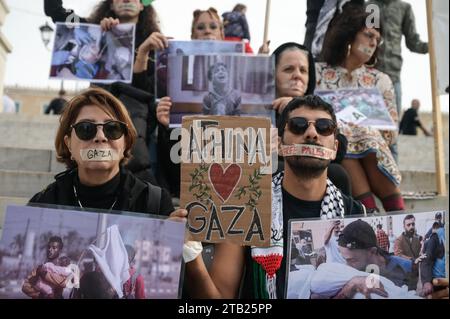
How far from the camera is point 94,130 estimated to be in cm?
264

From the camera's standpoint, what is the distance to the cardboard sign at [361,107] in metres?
4.05

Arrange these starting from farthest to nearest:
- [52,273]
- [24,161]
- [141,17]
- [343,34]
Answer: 1. [24,161]
2. [343,34]
3. [141,17]
4. [52,273]

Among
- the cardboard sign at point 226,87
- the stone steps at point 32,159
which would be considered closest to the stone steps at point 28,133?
the stone steps at point 32,159

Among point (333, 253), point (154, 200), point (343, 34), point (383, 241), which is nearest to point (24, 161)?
point (343, 34)

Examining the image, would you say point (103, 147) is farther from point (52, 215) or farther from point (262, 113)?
point (262, 113)

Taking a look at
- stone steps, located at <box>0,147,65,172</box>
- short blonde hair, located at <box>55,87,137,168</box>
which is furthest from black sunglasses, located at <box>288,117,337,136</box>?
stone steps, located at <box>0,147,65,172</box>

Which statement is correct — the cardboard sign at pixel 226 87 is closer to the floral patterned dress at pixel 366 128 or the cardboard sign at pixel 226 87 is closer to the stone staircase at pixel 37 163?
the floral patterned dress at pixel 366 128

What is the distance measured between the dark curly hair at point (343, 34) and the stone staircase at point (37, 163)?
126 cm

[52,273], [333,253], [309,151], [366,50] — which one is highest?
[366,50]

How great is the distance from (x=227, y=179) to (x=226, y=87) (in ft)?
3.35

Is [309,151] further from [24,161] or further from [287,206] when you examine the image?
[24,161]

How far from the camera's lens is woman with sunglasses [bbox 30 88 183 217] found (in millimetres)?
2633

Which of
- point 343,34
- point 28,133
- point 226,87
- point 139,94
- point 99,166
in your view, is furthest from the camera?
point 28,133
